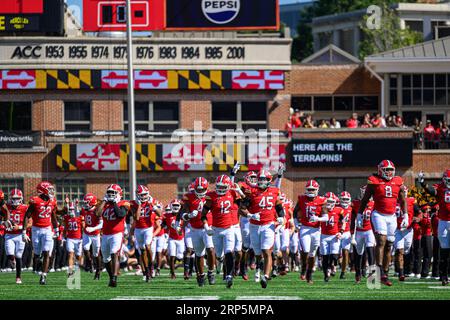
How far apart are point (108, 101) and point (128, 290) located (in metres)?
27.8

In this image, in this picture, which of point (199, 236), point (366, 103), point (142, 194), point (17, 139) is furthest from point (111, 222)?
point (366, 103)

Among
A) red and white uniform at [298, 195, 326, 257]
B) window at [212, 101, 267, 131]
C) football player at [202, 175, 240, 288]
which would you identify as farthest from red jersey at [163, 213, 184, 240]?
window at [212, 101, 267, 131]

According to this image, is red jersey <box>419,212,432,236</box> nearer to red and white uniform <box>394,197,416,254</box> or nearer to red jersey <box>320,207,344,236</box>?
red and white uniform <box>394,197,416,254</box>

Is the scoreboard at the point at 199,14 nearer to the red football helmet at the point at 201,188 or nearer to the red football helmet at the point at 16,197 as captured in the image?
the red football helmet at the point at 16,197

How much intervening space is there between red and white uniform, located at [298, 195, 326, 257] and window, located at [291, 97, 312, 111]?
30.0 meters

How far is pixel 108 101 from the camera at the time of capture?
50.7m

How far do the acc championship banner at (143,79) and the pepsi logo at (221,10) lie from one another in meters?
2.00

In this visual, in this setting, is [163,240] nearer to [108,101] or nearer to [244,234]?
[244,234]

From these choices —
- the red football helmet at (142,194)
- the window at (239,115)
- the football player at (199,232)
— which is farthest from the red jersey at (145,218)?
the window at (239,115)

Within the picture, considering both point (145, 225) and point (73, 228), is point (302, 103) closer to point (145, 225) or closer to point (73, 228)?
point (73, 228)

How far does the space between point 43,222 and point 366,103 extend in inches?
1221

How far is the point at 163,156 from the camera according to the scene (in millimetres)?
49781

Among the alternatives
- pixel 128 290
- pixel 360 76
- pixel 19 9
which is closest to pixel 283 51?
pixel 360 76

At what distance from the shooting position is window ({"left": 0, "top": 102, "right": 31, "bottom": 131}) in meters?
50.2
